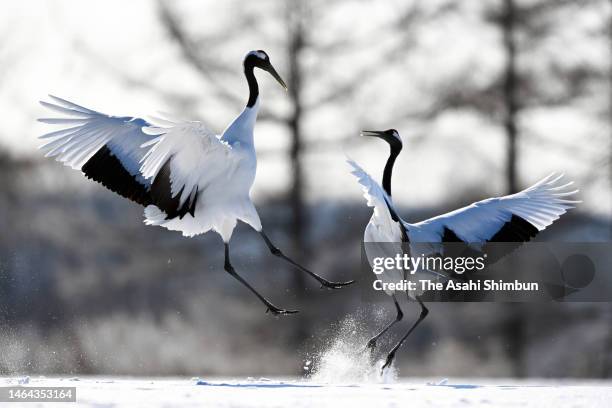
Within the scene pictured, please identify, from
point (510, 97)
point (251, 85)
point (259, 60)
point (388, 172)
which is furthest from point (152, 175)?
point (510, 97)

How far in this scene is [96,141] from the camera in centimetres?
698

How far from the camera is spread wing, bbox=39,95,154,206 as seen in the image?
273 inches

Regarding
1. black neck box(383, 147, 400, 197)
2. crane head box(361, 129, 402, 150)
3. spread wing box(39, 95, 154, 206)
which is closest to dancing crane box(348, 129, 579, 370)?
black neck box(383, 147, 400, 197)

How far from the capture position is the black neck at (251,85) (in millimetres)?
7230

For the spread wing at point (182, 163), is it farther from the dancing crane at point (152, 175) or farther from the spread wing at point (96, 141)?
the spread wing at point (96, 141)

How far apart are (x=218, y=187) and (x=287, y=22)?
16.6ft

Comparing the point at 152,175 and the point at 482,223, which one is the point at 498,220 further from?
the point at 152,175

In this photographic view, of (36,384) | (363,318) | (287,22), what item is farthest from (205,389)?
(287,22)

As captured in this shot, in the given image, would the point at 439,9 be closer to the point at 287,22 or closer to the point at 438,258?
the point at 287,22

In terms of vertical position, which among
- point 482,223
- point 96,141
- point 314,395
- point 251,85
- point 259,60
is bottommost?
point 314,395

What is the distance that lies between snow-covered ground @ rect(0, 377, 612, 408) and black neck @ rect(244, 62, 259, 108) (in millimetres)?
1987

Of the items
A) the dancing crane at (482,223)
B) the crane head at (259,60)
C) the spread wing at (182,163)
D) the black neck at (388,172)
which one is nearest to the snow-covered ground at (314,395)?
the dancing crane at (482,223)

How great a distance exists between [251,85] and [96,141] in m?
1.21

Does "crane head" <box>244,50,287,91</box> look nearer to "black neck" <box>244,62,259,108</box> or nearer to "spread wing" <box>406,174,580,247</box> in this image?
"black neck" <box>244,62,259,108</box>
